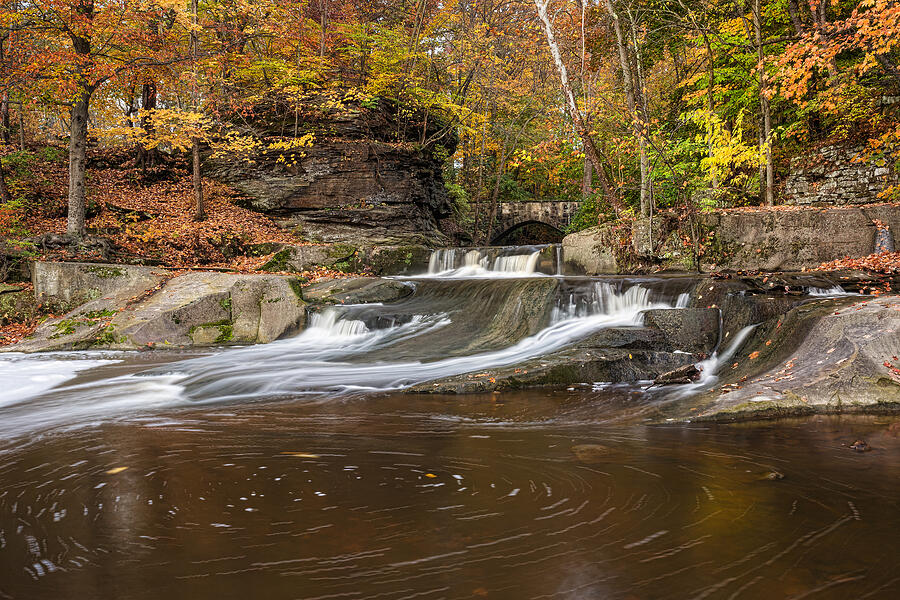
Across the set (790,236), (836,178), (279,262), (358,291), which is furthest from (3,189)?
(836,178)

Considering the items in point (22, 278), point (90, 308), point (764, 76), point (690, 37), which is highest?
point (690, 37)

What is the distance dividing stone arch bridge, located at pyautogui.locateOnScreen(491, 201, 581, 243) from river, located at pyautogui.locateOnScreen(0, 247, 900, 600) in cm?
1922

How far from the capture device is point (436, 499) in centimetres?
276

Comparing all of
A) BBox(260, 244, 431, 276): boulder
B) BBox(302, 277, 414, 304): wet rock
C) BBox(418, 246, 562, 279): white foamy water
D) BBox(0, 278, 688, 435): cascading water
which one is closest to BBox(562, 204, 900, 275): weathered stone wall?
BBox(418, 246, 562, 279): white foamy water

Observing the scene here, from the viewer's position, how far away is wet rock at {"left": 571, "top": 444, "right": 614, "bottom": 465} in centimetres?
347

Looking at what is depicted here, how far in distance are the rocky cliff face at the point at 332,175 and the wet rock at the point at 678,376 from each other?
1249cm

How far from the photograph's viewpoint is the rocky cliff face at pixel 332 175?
17.9m

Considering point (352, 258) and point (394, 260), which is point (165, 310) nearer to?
point (352, 258)

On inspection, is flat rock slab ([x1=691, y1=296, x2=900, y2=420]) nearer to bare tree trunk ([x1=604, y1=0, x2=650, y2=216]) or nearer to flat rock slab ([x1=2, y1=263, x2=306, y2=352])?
bare tree trunk ([x1=604, y1=0, x2=650, y2=216])

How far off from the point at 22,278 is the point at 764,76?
16716 mm

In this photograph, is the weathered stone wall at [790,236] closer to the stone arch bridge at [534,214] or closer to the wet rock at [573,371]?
the wet rock at [573,371]

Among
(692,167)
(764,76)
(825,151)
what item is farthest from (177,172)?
(825,151)

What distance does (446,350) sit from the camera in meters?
8.30

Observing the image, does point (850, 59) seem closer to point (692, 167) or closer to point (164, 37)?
point (692, 167)
